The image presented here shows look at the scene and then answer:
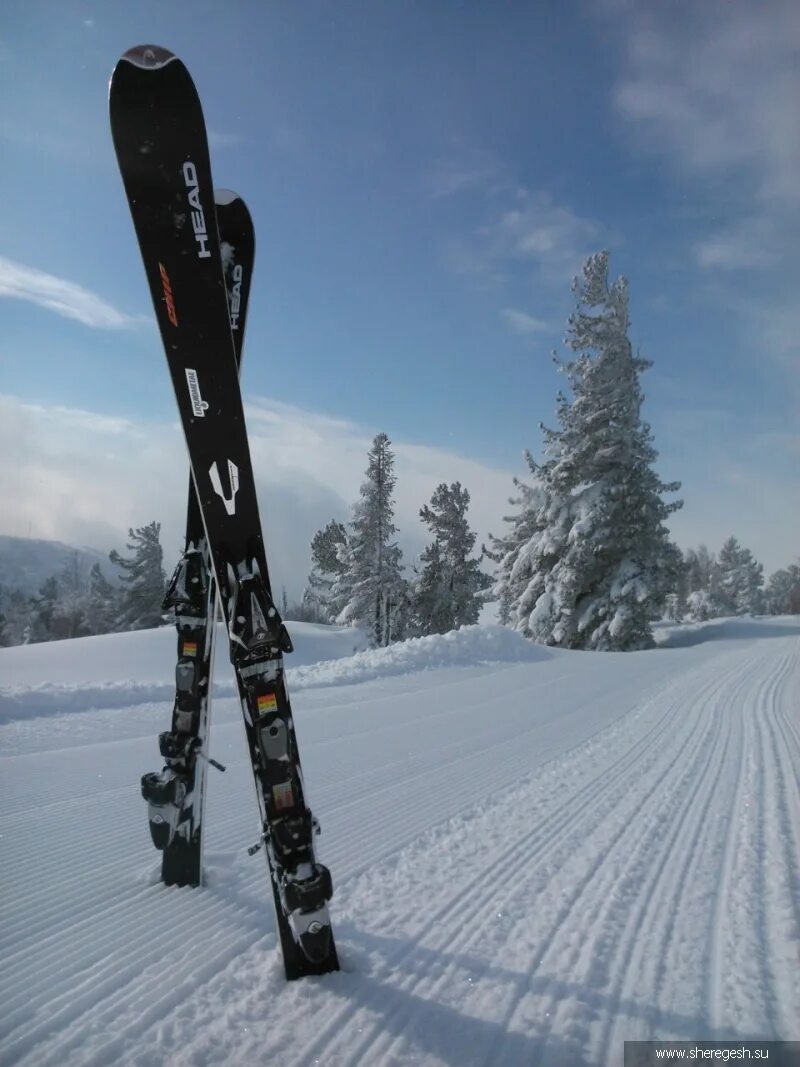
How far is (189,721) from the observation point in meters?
3.45

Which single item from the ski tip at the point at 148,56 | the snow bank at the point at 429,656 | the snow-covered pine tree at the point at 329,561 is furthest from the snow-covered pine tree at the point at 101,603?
the ski tip at the point at 148,56

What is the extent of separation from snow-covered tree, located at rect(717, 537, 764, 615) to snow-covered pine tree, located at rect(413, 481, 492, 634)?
39226mm

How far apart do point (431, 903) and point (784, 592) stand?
3730 inches

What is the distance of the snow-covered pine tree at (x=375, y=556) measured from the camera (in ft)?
112

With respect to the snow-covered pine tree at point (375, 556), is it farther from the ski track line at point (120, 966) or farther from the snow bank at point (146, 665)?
the ski track line at point (120, 966)

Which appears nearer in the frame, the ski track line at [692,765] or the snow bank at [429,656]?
the ski track line at [692,765]

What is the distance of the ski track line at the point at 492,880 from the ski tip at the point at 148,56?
13.3 ft

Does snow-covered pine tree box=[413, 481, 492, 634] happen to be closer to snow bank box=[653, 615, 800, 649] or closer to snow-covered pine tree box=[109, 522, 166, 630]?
snow bank box=[653, 615, 800, 649]

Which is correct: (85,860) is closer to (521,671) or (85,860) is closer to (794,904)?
(794,904)

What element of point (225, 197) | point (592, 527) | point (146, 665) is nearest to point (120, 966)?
point (225, 197)

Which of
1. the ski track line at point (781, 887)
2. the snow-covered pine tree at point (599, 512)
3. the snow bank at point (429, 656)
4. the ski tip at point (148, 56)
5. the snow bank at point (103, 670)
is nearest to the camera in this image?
the ski track line at point (781, 887)

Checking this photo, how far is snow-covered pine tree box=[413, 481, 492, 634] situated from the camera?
36250mm

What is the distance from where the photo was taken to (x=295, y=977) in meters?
2.53

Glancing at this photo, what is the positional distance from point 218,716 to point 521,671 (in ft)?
23.6
